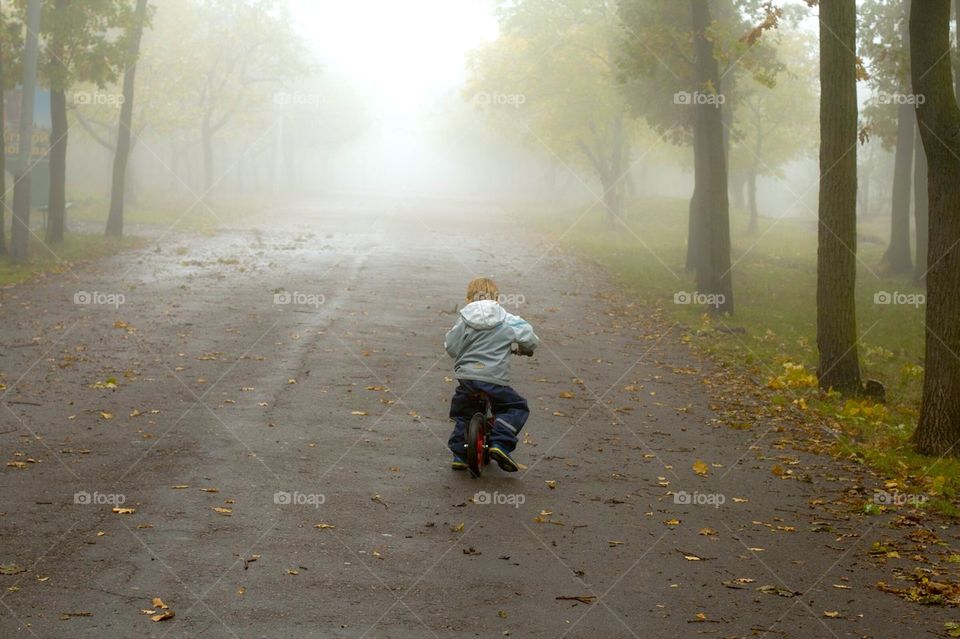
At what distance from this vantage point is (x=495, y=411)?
9.28 meters

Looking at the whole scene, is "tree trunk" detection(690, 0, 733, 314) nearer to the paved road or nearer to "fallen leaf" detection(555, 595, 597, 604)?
the paved road

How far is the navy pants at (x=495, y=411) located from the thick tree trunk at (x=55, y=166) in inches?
753

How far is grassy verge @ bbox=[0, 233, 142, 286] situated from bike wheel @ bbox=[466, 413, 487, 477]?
13939mm

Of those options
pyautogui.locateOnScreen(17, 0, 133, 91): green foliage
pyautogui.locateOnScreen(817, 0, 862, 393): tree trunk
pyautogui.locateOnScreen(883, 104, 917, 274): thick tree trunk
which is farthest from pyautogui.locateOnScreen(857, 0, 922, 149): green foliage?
pyautogui.locateOnScreen(17, 0, 133, 91): green foliage

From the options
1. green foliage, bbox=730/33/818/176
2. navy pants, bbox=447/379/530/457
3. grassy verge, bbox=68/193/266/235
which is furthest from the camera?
green foliage, bbox=730/33/818/176

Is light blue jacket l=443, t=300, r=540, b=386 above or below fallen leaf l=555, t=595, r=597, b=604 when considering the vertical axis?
above

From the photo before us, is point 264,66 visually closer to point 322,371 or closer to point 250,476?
point 322,371

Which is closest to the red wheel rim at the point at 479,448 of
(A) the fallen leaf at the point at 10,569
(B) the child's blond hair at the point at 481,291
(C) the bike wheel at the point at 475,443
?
(C) the bike wheel at the point at 475,443

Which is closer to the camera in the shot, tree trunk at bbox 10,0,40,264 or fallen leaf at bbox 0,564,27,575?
fallen leaf at bbox 0,564,27,575

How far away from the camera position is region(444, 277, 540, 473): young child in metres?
9.16

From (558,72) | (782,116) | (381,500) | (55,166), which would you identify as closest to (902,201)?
(558,72)

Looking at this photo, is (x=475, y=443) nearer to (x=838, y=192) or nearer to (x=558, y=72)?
(x=838, y=192)

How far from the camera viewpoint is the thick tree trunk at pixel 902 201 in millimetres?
28891

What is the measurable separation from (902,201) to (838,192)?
1792cm
